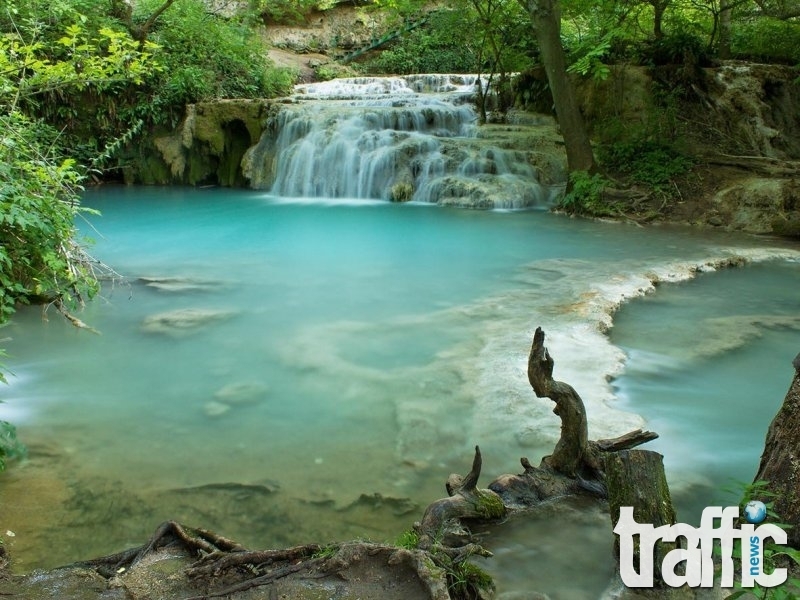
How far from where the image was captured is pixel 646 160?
10766 millimetres

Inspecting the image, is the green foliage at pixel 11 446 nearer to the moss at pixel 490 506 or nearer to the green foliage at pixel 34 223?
the green foliage at pixel 34 223

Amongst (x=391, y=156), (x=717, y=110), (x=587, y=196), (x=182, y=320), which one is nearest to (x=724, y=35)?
(x=717, y=110)

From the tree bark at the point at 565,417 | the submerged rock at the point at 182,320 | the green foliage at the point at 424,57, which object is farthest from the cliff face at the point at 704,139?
the green foliage at the point at 424,57

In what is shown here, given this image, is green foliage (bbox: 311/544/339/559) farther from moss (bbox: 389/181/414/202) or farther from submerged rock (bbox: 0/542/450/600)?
moss (bbox: 389/181/414/202)

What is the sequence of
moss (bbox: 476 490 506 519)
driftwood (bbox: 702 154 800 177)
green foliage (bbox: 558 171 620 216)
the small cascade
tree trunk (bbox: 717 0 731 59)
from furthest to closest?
tree trunk (bbox: 717 0 731 59) < the small cascade < green foliage (bbox: 558 171 620 216) < driftwood (bbox: 702 154 800 177) < moss (bbox: 476 490 506 519)

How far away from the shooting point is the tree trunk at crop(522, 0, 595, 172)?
9.83m

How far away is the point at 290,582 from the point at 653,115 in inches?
451

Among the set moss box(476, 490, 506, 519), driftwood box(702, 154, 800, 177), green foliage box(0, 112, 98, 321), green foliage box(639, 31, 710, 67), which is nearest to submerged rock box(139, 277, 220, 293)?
green foliage box(0, 112, 98, 321)

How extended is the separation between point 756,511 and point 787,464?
211 millimetres

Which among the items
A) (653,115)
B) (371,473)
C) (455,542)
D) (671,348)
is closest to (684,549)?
(455,542)

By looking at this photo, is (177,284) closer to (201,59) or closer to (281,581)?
(281,581)

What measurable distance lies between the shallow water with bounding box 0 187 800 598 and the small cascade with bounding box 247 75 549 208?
4.29 metres

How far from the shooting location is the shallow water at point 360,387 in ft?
8.97

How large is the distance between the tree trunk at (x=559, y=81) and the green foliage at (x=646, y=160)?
61 centimetres
